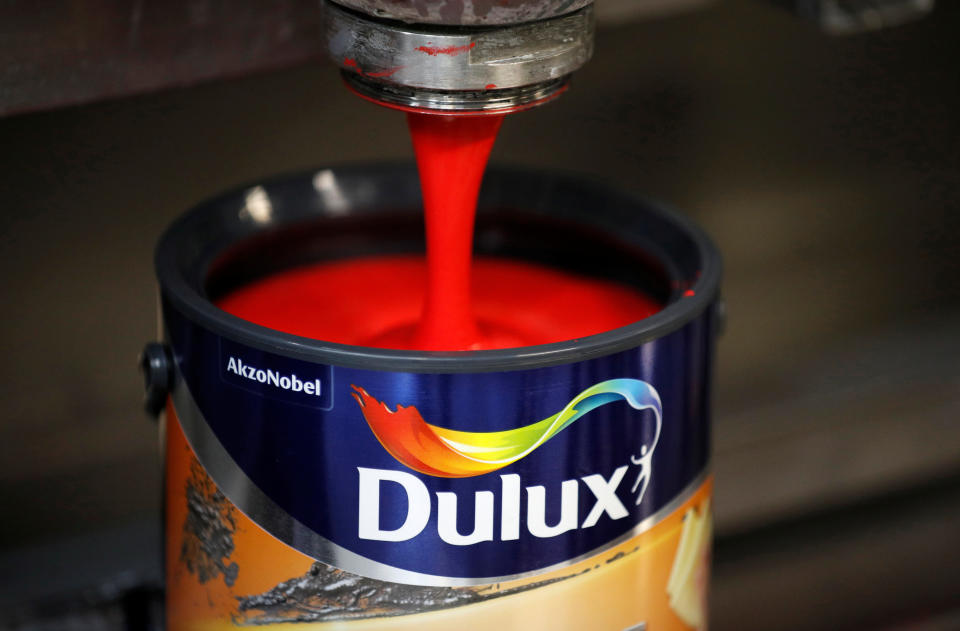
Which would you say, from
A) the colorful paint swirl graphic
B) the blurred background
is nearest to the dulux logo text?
the colorful paint swirl graphic

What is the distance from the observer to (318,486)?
753 millimetres

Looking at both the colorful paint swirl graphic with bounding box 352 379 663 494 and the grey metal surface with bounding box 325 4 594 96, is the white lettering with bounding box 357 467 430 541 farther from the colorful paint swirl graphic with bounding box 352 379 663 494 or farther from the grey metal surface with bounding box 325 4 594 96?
the grey metal surface with bounding box 325 4 594 96

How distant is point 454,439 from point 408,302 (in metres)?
0.23

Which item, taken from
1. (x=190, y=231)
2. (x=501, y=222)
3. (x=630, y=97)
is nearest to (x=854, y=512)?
(x=630, y=97)

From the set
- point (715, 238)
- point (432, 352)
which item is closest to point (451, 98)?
point (432, 352)

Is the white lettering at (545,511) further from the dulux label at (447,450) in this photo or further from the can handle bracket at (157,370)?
the can handle bracket at (157,370)

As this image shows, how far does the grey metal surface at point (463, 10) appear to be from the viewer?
2.22 ft

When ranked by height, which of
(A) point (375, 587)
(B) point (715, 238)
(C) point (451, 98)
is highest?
(C) point (451, 98)

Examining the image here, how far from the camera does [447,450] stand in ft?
2.40

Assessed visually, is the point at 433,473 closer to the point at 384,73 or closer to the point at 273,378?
the point at 273,378

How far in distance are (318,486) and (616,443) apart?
175mm

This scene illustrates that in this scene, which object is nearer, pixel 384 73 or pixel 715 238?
pixel 384 73

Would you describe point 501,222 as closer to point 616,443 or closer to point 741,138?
point 616,443

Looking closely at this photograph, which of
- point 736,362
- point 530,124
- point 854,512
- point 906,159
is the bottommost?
point 854,512
